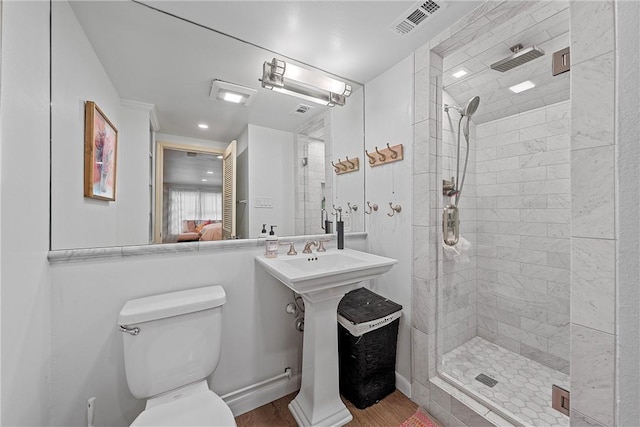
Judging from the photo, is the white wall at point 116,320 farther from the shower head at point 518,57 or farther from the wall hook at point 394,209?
the shower head at point 518,57

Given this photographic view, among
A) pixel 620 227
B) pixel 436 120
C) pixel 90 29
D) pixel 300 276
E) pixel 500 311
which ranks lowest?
pixel 500 311

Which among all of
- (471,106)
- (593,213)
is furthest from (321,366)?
(471,106)

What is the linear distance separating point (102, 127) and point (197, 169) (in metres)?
0.46

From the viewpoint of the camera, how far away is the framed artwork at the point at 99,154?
3.82 feet

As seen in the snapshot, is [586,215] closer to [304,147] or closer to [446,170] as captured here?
[446,170]

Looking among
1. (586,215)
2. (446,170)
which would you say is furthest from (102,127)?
(446,170)

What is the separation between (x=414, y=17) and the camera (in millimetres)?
1313

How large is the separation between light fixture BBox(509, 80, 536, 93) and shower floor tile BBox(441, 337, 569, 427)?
2.10 m

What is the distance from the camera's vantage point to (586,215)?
2.71ft

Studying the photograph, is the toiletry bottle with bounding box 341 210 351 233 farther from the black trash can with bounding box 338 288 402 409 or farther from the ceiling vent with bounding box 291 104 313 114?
the ceiling vent with bounding box 291 104 313 114

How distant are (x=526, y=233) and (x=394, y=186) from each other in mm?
1355

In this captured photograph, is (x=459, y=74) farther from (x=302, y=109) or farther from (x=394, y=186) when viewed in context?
(x=302, y=109)

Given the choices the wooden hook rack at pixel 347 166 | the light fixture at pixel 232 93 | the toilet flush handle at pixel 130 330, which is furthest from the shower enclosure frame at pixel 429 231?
the toilet flush handle at pixel 130 330

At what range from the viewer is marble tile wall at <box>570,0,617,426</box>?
79 centimetres
